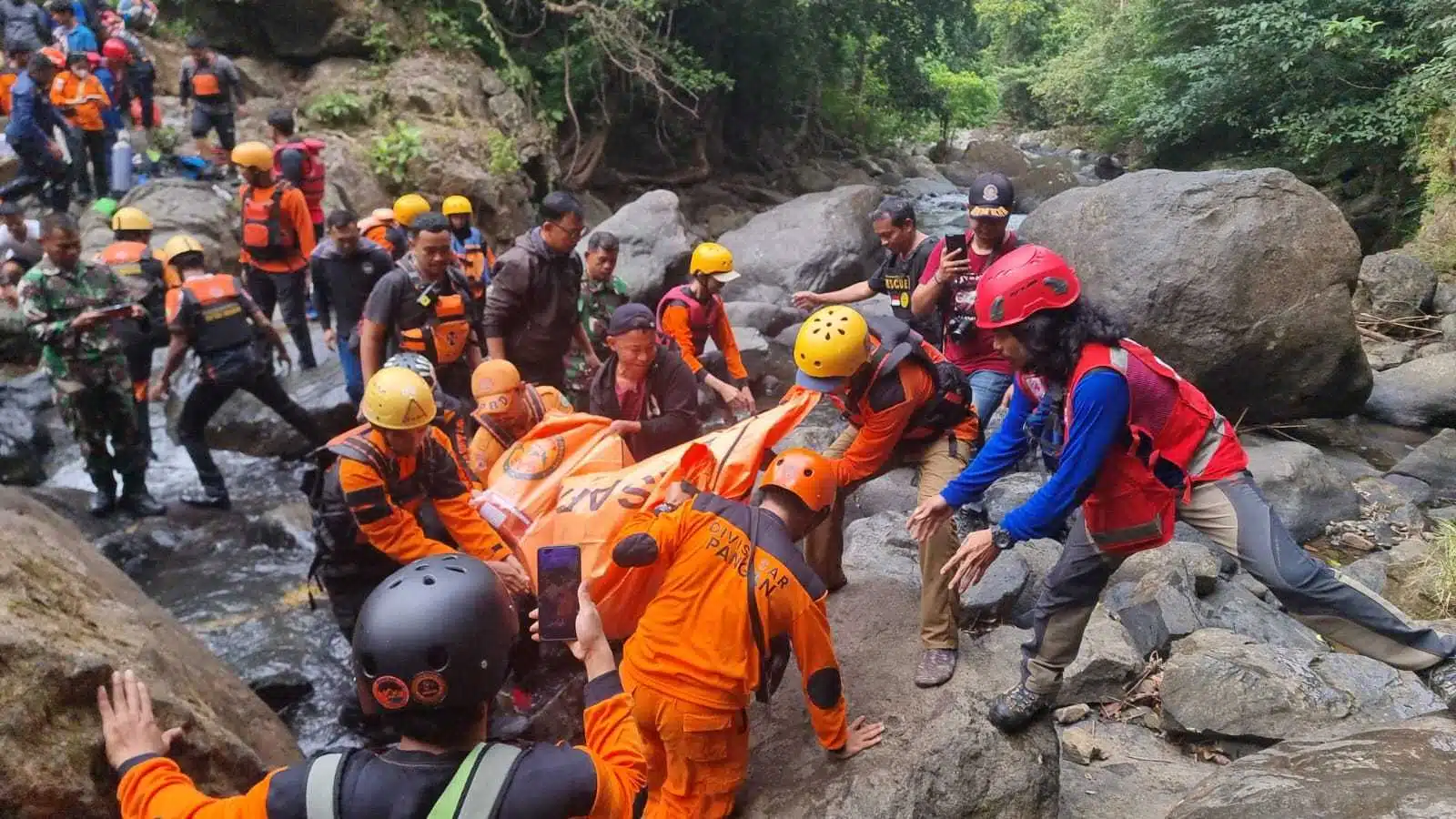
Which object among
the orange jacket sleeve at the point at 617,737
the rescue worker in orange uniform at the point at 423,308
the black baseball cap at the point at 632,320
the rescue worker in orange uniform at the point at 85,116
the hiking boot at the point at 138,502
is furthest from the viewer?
the rescue worker in orange uniform at the point at 85,116

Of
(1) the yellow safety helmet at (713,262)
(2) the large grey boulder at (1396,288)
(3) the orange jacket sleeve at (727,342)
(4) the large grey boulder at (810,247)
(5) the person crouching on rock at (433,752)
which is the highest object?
(5) the person crouching on rock at (433,752)

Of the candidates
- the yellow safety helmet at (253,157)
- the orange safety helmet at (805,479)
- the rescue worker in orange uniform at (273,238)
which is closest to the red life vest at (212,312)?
the rescue worker in orange uniform at (273,238)

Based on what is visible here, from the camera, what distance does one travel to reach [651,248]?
36.2ft

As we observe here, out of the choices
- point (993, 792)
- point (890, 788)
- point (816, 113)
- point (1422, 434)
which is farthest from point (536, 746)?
point (816, 113)

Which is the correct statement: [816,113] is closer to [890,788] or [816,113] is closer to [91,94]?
[91,94]

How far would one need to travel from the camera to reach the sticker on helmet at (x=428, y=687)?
175 centimetres

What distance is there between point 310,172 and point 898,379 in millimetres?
7229

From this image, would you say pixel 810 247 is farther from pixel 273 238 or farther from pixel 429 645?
pixel 429 645

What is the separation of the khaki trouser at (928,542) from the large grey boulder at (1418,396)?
24.1 feet

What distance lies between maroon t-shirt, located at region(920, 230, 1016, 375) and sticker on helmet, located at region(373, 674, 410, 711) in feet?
13.4

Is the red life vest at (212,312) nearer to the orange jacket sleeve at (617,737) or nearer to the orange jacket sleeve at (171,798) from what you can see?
the orange jacket sleeve at (171,798)

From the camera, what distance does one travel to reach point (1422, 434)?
873cm

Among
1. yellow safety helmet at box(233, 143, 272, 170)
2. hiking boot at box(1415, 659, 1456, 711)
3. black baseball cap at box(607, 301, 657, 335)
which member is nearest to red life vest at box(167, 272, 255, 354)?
yellow safety helmet at box(233, 143, 272, 170)

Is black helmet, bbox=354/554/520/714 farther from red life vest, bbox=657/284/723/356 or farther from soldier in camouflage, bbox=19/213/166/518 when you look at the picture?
soldier in camouflage, bbox=19/213/166/518
